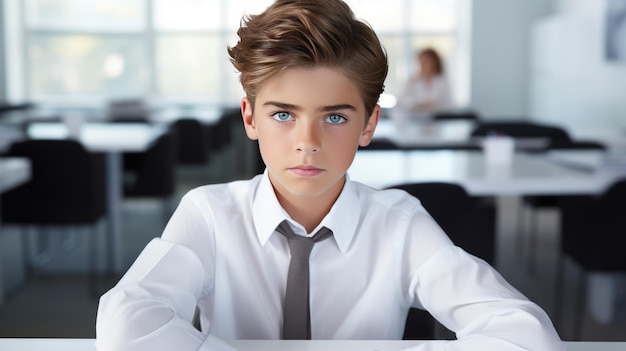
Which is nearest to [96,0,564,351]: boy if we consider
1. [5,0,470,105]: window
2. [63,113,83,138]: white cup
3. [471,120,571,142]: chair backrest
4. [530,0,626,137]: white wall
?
[63,113,83,138]: white cup

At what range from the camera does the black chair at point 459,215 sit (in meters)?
2.20

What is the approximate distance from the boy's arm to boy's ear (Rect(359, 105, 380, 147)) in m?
0.33

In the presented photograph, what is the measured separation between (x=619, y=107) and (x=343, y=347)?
18.5 ft

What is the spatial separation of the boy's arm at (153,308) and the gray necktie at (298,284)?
0.56 ft

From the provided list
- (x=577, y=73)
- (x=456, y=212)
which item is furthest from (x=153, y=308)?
(x=577, y=73)

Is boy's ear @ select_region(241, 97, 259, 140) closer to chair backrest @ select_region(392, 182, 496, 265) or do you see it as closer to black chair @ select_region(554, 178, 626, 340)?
chair backrest @ select_region(392, 182, 496, 265)

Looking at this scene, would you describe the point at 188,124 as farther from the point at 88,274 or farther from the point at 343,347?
the point at 343,347

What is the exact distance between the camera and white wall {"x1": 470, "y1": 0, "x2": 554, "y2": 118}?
9.18m

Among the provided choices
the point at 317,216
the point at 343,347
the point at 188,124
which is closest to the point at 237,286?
the point at 317,216

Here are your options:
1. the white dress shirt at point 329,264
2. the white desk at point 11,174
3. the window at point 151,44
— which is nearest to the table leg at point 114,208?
the white desk at point 11,174

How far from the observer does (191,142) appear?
606 cm

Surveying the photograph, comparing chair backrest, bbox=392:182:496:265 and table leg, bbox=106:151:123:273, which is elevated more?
chair backrest, bbox=392:182:496:265

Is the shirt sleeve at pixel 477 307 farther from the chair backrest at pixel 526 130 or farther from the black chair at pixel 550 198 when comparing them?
the chair backrest at pixel 526 130

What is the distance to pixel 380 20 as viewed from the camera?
939cm
